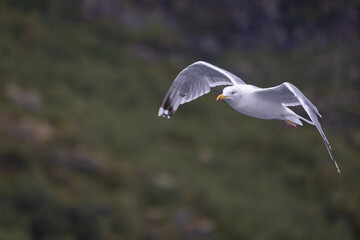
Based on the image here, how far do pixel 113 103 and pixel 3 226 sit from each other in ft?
33.3

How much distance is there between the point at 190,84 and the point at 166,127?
58.2 feet

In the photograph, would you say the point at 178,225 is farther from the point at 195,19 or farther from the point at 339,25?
the point at 195,19

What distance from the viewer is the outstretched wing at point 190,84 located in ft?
23.9

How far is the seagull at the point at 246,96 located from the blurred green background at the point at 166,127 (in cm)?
739

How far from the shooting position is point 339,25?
1912 cm

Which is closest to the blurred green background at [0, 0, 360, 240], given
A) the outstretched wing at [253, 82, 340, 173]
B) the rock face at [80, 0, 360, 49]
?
the rock face at [80, 0, 360, 49]

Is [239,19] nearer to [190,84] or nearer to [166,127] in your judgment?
[166,127]

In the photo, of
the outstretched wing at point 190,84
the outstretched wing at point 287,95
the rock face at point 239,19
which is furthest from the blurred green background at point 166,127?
the outstretched wing at point 287,95

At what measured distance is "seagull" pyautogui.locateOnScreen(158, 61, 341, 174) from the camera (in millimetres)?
5812

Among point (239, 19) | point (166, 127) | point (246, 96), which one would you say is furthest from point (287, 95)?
point (239, 19)

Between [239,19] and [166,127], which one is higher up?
[239,19]

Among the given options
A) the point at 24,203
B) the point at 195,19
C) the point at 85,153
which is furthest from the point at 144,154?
the point at 195,19

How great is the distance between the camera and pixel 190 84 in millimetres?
7418

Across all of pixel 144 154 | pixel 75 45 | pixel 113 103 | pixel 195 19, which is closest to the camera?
pixel 144 154
